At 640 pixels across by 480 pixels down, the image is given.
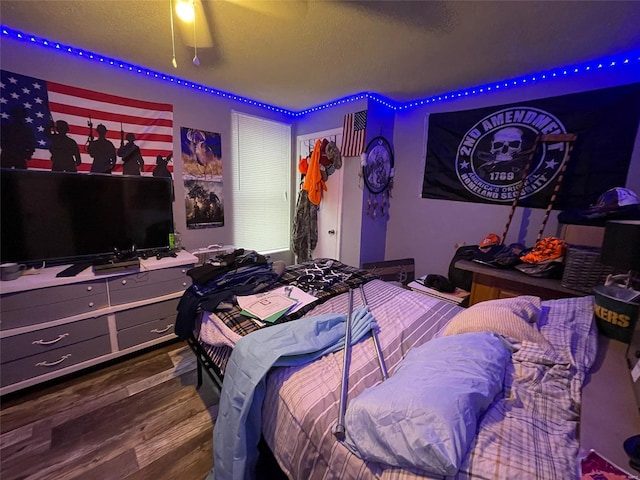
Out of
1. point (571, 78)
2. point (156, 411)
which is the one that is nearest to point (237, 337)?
point (156, 411)

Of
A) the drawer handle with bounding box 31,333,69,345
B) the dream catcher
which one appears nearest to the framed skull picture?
the dream catcher

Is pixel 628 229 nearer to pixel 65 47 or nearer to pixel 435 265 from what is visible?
pixel 435 265

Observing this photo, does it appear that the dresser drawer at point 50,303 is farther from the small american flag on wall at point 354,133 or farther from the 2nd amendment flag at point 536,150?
the 2nd amendment flag at point 536,150

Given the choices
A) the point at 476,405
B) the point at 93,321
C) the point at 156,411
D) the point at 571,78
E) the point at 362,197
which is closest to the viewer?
the point at 476,405

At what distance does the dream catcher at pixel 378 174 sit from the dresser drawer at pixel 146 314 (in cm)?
222

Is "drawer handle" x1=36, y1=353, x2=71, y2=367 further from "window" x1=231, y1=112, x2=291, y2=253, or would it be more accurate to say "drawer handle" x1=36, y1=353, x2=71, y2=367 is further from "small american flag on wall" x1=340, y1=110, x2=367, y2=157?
"small american flag on wall" x1=340, y1=110, x2=367, y2=157

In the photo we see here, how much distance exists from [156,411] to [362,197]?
8.27 ft

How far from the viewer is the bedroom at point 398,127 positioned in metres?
1.86

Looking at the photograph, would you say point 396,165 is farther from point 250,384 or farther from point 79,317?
point 79,317

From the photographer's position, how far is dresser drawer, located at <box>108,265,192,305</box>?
196cm

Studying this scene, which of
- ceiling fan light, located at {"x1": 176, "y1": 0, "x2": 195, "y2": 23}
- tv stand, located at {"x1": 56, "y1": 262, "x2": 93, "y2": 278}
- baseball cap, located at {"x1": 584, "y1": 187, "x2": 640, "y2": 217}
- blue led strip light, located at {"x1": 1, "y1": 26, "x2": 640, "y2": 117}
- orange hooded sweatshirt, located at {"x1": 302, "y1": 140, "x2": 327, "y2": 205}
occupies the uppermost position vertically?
blue led strip light, located at {"x1": 1, "y1": 26, "x2": 640, "y2": 117}

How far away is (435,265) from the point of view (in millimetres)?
2947

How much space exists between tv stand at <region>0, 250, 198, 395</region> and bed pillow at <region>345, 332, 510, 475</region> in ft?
6.56

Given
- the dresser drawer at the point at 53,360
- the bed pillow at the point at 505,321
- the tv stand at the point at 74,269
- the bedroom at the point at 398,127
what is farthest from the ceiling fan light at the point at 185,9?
the dresser drawer at the point at 53,360
